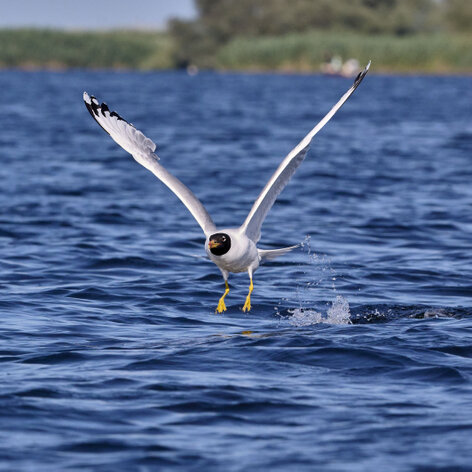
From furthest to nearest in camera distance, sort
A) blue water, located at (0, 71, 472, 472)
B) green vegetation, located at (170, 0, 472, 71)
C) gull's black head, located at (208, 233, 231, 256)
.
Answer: green vegetation, located at (170, 0, 472, 71) < gull's black head, located at (208, 233, 231, 256) < blue water, located at (0, 71, 472, 472)

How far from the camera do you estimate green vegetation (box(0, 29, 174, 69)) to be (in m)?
95.6

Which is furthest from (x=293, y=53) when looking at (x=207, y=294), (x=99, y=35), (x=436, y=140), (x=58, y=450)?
(x=58, y=450)

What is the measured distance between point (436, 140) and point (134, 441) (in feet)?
84.7

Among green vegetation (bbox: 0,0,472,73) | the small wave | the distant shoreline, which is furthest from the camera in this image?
green vegetation (bbox: 0,0,472,73)

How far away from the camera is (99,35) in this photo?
10188cm

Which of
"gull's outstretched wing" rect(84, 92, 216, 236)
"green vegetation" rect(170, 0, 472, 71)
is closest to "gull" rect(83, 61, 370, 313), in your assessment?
"gull's outstretched wing" rect(84, 92, 216, 236)

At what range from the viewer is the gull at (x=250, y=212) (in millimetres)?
9656

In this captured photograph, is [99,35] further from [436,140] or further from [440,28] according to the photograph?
[436,140]

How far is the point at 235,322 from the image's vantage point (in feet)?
34.3

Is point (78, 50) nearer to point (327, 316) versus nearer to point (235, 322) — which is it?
point (327, 316)

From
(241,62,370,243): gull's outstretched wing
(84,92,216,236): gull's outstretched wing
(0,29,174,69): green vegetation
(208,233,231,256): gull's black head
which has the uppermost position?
(0,29,174,69): green vegetation

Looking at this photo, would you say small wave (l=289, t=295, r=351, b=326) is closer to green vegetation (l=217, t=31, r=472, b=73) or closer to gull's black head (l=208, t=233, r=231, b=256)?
gull's black head (l=208, t=233, r=231, b=256)

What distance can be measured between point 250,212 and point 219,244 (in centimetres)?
61

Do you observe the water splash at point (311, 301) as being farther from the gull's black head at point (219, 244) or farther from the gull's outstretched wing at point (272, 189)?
the gull's black head at point (219, 244)
